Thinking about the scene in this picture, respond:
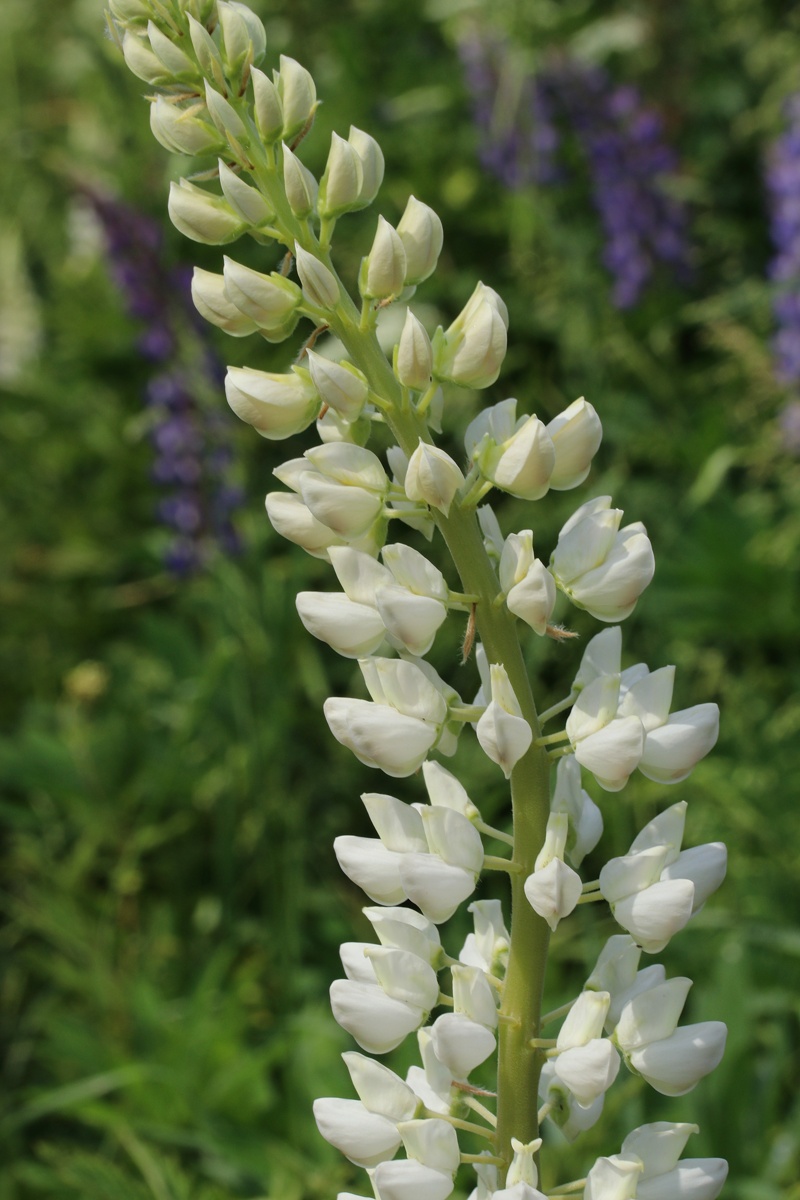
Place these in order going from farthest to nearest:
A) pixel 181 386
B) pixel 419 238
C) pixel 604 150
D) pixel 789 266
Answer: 1. pixel 604 150
2. pixel 789 266
3. pixel 181 386
4. pixel 419 238

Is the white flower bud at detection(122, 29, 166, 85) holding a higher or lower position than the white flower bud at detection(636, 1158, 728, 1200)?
higher

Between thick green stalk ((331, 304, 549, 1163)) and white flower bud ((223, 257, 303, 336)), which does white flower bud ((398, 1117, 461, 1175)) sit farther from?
white flower bud ((223, 257, 303, 336))

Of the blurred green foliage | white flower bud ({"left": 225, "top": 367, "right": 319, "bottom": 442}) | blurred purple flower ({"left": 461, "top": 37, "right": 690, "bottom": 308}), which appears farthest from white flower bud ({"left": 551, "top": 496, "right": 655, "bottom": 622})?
blurred purple flower ({"left": 461, "top": 37, "right": 690, "bottom": 308})

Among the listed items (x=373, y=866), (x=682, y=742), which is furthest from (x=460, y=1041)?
(x=682, y=742)

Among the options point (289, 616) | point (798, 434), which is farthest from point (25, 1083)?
point (798, 434)

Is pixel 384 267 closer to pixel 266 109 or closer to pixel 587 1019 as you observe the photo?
pixel 266 109

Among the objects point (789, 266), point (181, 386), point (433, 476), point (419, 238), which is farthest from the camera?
point (789, 266)

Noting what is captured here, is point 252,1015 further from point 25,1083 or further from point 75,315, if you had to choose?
point 75,315
